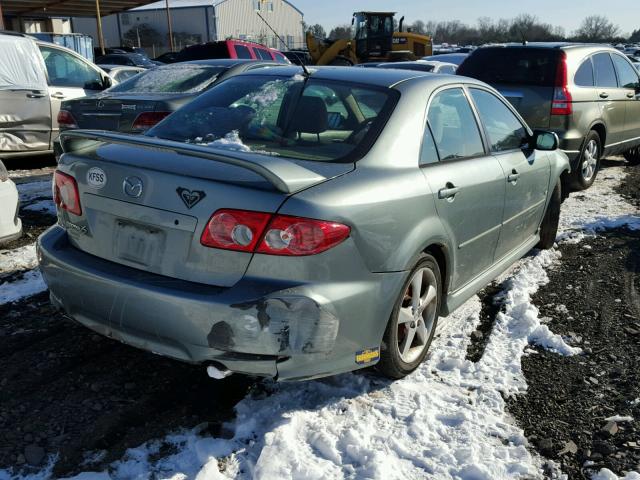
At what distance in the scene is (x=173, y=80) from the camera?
24.3 feet

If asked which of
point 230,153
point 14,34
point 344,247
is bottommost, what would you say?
point 344,247

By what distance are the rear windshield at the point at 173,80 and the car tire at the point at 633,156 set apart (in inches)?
273

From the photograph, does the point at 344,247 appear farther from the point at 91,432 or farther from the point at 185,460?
the point at 91,432

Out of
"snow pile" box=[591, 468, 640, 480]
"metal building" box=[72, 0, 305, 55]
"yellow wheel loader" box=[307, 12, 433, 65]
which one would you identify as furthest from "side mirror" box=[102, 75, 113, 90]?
"metal building" box=[72, 0, 305, 55]

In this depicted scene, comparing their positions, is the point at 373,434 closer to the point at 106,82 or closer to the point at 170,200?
the point at 170,200

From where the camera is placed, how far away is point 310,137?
3268 millimetres

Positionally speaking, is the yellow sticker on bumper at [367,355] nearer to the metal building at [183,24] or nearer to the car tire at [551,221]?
the car tire at [551,221]

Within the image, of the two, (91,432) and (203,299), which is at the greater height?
(203,299)

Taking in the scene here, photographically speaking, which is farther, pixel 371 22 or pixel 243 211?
pixel 371 22

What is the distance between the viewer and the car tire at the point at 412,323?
10.0ft

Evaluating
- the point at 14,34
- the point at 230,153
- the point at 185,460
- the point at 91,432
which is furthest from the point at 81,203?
the point at 14,34

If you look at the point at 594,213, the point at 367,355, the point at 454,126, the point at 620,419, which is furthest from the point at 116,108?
the point at 620,419

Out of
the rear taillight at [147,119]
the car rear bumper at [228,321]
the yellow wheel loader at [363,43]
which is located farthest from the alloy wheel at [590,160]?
the yellow wheel loader at [363,43]

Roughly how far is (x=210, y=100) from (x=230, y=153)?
3.90 ft
